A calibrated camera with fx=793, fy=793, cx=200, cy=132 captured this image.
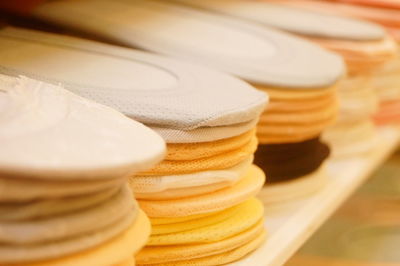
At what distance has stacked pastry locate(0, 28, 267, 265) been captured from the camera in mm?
794

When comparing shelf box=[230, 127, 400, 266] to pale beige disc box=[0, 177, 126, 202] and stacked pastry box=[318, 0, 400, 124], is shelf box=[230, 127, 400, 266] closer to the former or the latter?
stacked pastry box=[318, 0, 400, 124]

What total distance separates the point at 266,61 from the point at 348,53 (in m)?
0.30

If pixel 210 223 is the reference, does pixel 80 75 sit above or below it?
above

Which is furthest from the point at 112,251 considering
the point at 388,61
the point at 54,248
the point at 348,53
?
the point at 388,61

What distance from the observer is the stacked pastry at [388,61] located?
158 centimetres

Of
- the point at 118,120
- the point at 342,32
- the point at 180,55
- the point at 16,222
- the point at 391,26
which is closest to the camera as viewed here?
the point at 16,222

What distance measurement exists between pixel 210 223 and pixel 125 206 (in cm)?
24

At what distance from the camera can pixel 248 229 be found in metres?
0.91

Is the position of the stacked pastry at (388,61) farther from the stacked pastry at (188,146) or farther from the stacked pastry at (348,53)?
the stacked pastry at (188,146)

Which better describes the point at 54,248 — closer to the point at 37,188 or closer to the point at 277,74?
the point at 37,188

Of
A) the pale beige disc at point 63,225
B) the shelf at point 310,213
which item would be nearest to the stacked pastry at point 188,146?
the shelf at point 310,213

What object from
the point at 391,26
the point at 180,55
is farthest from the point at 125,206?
the point at 391,26

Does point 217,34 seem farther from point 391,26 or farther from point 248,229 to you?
point 391,26

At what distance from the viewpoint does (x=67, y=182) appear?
0.55 meters
